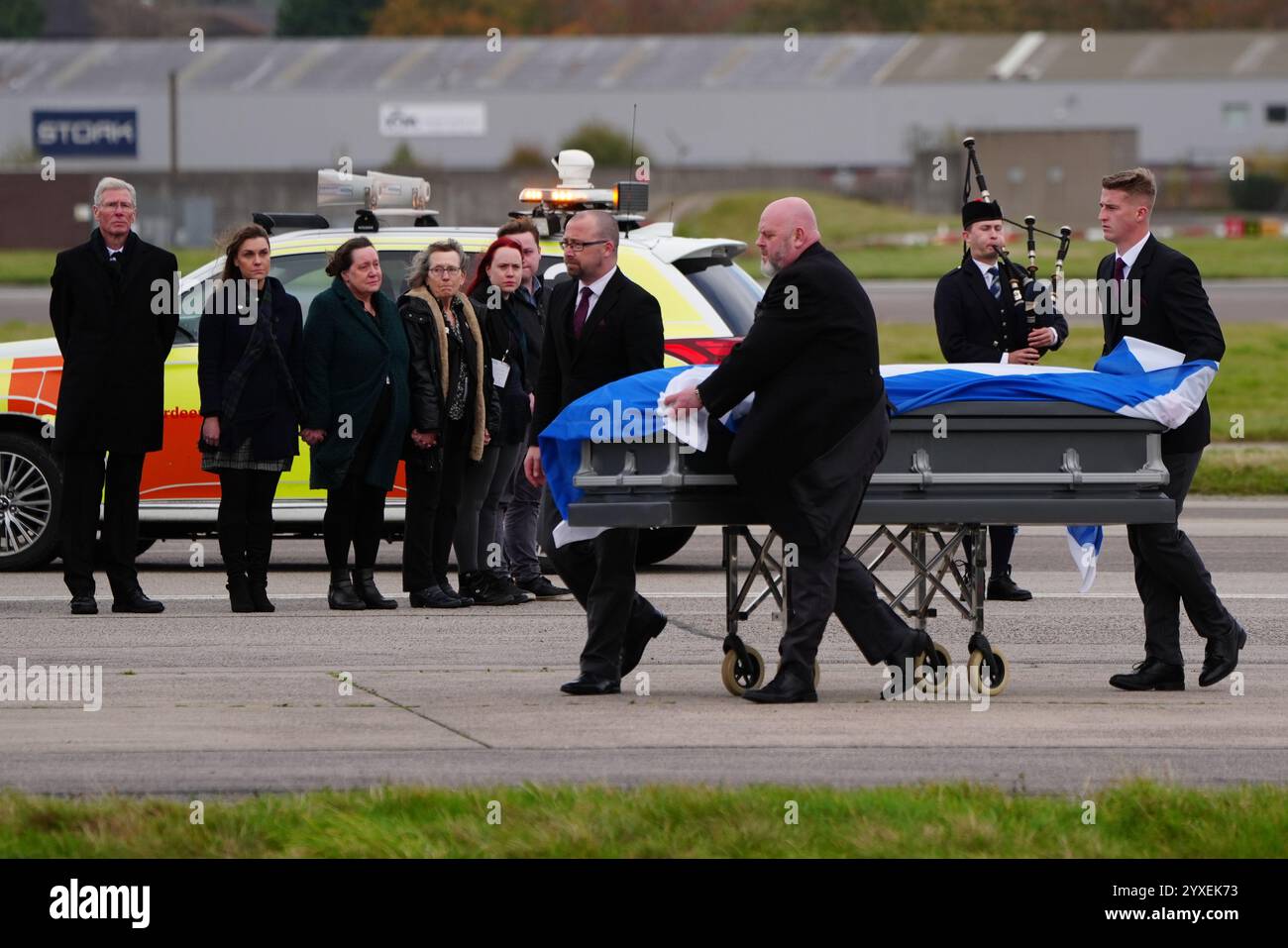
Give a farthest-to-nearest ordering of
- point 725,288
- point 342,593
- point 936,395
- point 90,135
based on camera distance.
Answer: point 90,135 → point 725,288 → point 342,593 → point 936,395

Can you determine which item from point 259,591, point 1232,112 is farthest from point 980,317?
point 1232,112

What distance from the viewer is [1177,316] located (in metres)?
8.47

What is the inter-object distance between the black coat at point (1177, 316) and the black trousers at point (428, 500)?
3897mm

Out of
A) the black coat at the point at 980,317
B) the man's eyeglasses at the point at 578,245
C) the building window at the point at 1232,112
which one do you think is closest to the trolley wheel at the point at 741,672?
the man's eyeglasses at the point at 578,245

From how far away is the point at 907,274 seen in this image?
43.3m

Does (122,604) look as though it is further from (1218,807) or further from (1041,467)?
(1218,807)

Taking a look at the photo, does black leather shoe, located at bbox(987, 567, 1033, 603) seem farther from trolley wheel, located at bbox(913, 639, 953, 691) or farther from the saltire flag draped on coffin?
the saltire flag draped on coffin

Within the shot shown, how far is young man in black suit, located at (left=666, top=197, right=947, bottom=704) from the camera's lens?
7.94 metres

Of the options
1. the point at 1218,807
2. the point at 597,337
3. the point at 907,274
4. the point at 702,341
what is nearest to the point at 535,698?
the point at 597,337

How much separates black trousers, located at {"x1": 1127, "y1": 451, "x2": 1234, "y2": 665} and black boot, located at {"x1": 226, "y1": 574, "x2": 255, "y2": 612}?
4.42 meters

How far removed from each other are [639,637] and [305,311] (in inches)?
175

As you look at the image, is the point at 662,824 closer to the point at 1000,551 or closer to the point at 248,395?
the point at 248,395

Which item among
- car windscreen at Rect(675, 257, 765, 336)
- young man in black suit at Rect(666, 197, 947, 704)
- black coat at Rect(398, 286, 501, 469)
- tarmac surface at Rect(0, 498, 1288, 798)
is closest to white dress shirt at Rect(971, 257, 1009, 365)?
car windscreen at Rect(675, 257, 765, 336)

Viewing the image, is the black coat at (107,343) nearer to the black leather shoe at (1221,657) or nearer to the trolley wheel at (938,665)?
the trolley wheel at (938,665)
